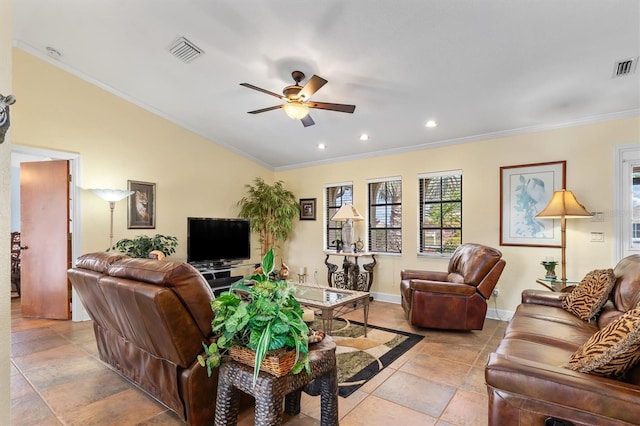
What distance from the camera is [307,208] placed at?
639cm

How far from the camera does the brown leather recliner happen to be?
3.54 metres

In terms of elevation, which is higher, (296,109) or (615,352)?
(296,109)

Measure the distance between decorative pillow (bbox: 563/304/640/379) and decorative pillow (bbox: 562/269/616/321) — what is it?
1.38 metres

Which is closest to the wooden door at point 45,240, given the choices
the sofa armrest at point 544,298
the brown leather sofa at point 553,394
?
the brown leather sofa at point 553,394

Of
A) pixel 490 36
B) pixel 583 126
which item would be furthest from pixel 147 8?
pixel 583 126

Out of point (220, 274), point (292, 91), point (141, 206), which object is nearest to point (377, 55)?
point (292, 91)

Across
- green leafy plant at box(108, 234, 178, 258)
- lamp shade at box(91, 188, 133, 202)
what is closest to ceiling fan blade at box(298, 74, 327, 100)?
lamp shade at box(91, 188, 133, 202)

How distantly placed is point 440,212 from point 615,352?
12.1ft

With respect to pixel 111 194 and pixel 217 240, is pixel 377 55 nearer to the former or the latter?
pixel 111 194

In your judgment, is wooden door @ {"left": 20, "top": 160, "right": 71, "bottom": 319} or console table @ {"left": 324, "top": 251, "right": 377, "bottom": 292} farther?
console table @ {"left": 324, "top": 251, "right": 377, "bottom": 292}

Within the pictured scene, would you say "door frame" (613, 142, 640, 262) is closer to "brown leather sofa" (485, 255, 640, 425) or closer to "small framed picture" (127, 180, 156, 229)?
"brown leather sofa" (485, 255, 640, 425)

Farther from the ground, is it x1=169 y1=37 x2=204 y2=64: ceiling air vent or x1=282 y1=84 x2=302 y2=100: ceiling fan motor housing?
x1=169 y1=37 x2=204 y2=64: ceiling air vent

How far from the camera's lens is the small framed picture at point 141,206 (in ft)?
15.3

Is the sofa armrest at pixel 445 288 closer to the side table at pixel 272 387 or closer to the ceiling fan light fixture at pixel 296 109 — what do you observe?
the side table at pixel 272 387
